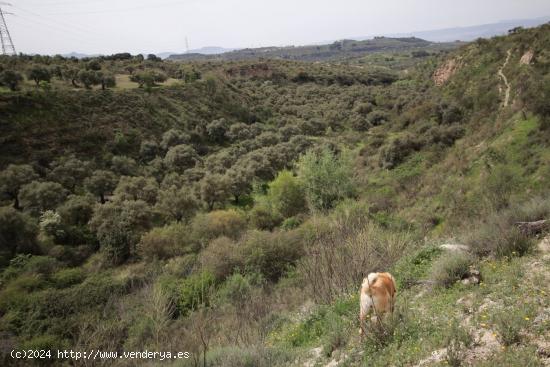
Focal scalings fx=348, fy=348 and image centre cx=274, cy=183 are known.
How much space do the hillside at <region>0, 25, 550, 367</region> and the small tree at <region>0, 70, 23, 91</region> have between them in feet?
0.83

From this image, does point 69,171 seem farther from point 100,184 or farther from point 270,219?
point 270,219

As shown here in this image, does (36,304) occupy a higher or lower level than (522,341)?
lower

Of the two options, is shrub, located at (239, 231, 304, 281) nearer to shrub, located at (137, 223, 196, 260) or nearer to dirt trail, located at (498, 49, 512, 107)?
shrub, located at (137, 223, 196, 260)

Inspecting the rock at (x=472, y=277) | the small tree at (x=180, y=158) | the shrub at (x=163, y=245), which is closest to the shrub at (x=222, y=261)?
the shrub at (x=163, y=245)

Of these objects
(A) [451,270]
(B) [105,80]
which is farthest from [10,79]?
(A) [451,270]

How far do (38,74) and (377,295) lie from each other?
45578 millimetres

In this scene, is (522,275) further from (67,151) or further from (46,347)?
(67,151)

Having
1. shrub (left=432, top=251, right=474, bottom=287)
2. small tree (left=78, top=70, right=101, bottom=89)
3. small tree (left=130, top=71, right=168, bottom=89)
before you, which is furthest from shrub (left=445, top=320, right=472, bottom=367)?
small tree (left=130, top=71, right=168, bottom=89)

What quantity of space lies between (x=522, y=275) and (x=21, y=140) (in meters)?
37.8

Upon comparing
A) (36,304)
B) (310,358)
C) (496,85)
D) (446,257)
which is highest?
(496,85)

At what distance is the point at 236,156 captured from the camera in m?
39.5

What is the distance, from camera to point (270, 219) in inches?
964

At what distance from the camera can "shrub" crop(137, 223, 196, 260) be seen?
2069 centimetres

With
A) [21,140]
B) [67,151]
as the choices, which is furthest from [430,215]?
[21,140]
